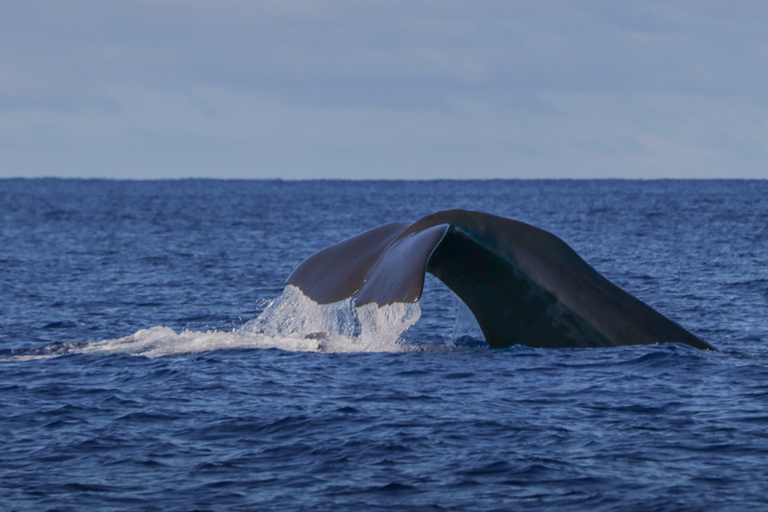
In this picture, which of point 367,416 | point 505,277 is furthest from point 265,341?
point 505,277

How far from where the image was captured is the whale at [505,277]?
10.7 metres

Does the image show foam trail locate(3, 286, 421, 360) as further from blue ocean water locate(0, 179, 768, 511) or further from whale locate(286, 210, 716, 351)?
whale locate(286, 210, 716, 351)

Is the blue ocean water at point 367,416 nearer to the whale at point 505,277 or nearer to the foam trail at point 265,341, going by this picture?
the foam trail at point 265,341

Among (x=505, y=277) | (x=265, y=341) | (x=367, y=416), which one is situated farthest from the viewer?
(x=265, y=341)

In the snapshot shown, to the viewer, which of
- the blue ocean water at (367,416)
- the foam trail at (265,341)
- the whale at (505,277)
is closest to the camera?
the blue ocean water at (367,416)

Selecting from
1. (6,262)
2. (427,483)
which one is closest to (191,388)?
(427,483)

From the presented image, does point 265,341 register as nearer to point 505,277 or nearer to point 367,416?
point 367,416

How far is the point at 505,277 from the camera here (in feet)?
35.8

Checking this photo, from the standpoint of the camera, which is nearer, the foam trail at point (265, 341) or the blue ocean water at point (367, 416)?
the blue ocean water at point (367, 416)

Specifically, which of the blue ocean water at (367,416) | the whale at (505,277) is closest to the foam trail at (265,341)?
the blue ocean water at (367,416)

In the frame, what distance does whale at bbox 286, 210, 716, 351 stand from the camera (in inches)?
420

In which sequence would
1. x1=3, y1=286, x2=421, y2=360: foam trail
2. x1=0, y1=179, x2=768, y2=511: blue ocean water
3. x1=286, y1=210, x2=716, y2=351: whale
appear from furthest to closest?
x1=3, y1=286, x2=421, y2=360: foam trail
x1=286, y1=210, x2=716, y2=351: whale
x1=0, y1=179, x2=768, y2=511: blue ocean water

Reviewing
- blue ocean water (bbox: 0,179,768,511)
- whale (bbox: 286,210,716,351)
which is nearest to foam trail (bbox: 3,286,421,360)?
blue ocean water (bbox: 0,179,768,511)

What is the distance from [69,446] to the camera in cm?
949
